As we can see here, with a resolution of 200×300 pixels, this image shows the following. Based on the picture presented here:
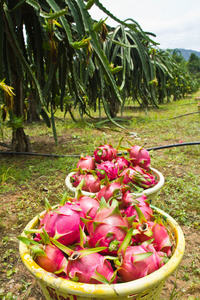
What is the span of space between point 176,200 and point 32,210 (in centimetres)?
89

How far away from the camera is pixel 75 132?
10.4 feet

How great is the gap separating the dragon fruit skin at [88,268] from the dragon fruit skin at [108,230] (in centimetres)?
4

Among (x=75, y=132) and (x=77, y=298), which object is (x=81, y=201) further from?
(x=75, y=132)

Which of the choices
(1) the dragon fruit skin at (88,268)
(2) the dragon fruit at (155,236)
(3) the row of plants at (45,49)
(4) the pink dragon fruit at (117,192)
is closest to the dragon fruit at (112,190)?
(4) the pink dragon fruit at (117,192)

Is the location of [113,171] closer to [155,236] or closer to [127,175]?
[127,175]

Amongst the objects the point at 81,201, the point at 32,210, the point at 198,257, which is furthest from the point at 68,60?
the point at 198,257

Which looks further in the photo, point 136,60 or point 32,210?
point 136,60

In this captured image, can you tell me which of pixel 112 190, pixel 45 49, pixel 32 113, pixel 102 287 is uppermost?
pixel 45 49

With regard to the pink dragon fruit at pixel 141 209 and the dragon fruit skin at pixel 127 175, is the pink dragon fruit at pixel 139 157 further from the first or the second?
the pink dragon fruit at pixel 141 209

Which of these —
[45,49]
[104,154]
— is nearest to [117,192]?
[104,154]

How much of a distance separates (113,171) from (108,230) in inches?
16.1

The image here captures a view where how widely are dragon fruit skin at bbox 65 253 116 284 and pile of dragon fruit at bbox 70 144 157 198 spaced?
322 millimetres

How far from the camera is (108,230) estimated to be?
56 cm

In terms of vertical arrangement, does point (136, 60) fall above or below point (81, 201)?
above
